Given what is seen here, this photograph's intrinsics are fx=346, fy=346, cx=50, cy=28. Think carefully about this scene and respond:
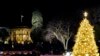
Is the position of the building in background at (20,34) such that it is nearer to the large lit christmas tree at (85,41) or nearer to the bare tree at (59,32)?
the bare tree at (59,32)

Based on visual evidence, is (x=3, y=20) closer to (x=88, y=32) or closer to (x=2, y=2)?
(x=2, y=2)

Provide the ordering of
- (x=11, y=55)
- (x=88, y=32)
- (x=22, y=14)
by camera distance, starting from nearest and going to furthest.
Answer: (x=88, y=32)
(x=11, y=55)
(x=22, y=14)

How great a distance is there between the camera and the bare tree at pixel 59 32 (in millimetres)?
44759

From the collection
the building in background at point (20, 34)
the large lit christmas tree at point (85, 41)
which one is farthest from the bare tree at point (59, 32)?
the large lit christmas tree at point (85, 41)

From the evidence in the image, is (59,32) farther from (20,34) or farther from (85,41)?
(85,41)

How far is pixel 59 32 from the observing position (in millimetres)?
45781

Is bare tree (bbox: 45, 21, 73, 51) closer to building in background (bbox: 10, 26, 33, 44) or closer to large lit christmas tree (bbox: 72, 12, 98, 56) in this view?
building in background (bbox: 10, 26, 33, 44)

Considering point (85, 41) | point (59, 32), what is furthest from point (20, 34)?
point (85, 41)

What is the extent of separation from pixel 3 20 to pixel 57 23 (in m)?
8.85

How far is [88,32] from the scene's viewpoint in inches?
796

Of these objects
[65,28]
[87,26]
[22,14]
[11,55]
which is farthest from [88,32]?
[22,14]

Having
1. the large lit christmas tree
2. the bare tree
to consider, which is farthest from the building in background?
the large lit christmas tree

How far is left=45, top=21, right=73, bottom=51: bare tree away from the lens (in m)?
44.8

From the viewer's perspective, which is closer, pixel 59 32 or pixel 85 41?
pixel 85 41
